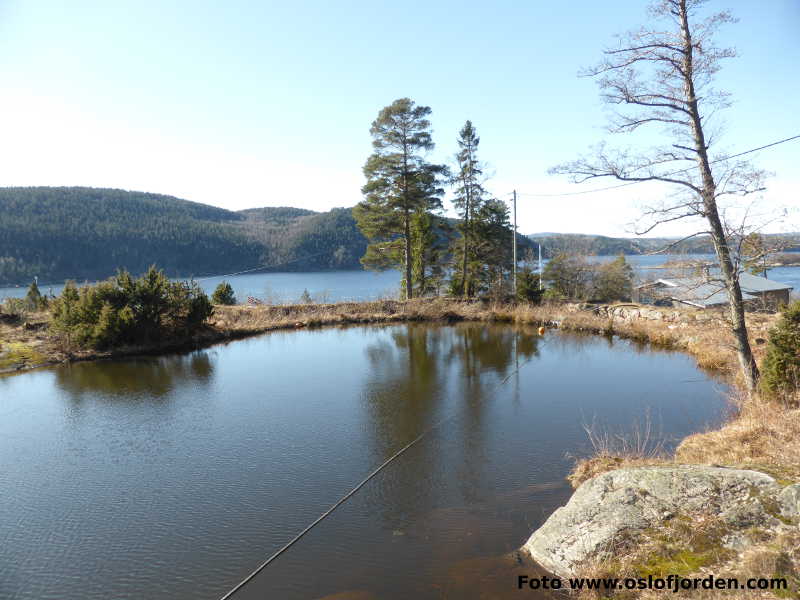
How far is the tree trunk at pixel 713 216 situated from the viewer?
25.5 ft

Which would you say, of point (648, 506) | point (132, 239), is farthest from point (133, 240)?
point (648, 506)

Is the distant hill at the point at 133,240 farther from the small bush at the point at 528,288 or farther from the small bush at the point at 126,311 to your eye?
the small bush at the point at 126,311

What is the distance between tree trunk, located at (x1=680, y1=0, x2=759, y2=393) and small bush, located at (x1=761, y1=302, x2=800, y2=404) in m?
0.44

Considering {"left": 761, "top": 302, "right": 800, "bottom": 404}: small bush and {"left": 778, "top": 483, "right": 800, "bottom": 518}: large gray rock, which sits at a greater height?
{"left": 761, "top": 302, "right": 800, "bottom": 404}: small bush

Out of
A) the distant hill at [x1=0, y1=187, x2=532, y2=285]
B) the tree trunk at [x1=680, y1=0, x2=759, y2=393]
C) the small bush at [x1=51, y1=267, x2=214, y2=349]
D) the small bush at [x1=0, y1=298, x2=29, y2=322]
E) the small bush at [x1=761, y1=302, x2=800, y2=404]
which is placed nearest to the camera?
the small bush at [x1=761, y1=302, x2=800, y2=404]

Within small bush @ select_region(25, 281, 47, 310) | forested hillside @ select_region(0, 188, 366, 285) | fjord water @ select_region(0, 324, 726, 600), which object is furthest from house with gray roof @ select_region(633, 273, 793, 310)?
forested hillside @ select_region(0, 188, 366, 285)

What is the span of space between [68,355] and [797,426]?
17.2 meters

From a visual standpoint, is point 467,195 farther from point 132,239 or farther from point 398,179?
point 132,239

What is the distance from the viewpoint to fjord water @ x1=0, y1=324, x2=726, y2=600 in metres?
4.98

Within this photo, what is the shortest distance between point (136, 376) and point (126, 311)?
3.59 metres

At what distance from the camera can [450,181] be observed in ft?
81.1

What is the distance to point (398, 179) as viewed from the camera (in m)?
23.4

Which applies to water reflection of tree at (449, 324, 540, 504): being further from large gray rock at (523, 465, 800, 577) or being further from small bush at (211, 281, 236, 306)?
small bush at (211, 281, 236, 306)

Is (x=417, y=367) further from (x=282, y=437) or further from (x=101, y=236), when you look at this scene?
(x=101, y=236)
